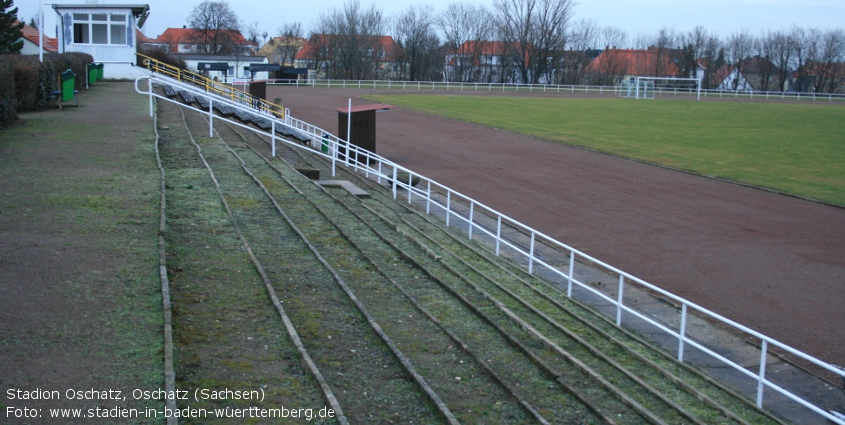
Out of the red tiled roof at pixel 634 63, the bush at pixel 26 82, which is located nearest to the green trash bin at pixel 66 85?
the bush at pixel 26 82

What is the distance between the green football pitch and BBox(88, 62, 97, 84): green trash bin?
2164cm

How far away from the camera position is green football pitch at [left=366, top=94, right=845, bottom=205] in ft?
99.3

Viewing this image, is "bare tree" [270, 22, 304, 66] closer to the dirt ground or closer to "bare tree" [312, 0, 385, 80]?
→ "bare tree" [312, 0, 385, 80]

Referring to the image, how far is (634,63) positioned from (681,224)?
121480mm

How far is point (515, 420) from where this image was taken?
22.9ft

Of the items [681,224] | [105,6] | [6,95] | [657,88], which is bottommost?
[681,224]

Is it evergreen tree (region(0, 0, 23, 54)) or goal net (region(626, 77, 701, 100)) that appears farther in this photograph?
goal net (region(626, 77, 701, 100))

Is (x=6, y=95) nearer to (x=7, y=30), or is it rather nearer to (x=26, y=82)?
(x=26, y=82)

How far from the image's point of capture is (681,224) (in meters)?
20.5

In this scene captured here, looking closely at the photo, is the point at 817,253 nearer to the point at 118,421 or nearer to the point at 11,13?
the point at 118,421

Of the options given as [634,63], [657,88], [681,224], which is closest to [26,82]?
[681,224]

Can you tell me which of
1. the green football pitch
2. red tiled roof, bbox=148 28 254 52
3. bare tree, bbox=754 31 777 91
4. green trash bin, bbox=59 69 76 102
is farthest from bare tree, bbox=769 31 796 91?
green trash bin, bbox=59 69 76 102

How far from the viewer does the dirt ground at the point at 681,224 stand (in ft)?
45.6

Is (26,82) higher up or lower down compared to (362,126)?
higher up
